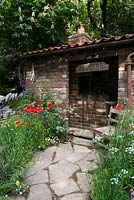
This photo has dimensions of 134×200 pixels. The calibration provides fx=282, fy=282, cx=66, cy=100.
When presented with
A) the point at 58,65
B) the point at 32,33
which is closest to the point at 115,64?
the point at 58,65

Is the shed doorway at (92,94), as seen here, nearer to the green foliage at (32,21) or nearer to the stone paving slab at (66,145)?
the stone paving slab at (66,145)

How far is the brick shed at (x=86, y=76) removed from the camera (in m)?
6.04

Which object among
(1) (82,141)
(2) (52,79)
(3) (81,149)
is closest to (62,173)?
(3) (81,149)

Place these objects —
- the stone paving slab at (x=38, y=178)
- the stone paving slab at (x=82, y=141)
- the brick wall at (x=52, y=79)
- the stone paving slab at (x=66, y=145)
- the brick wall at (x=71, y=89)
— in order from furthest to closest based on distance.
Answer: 1. the brick wall at (x=52, y=79)
2. the brick wall at (x=71, y=89)
3. the stone paving slab at (x=82, y=141)
4. the stone paving slab at (x=66, y=145)
5. the stone paving slab at (x=38, y=178)

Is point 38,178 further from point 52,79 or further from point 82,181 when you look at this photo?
point 52,79

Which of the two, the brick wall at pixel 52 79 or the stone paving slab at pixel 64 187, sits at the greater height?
the brick wall at pixel 52 79

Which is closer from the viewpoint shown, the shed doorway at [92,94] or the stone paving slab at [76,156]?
the stone paving slab at [76,156]

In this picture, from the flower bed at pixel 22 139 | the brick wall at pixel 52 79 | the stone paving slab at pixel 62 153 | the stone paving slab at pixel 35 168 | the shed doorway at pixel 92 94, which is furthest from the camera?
the brick wall at pixel 52 79

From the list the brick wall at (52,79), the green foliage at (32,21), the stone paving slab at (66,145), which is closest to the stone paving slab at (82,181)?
the stone paving slab at (66,145)

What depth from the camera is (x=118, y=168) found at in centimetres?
332

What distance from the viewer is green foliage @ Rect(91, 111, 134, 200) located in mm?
3135

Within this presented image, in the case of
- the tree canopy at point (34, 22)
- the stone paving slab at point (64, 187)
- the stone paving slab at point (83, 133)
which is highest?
the tree canopy at point (34, 22)

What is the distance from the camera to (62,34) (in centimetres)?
1000

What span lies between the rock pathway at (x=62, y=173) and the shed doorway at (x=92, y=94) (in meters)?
1.42
